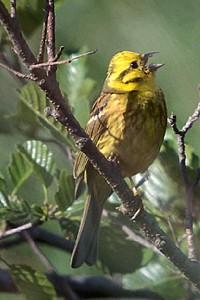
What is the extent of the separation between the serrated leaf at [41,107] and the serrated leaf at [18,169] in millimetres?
105

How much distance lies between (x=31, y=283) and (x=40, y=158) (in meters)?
0.32

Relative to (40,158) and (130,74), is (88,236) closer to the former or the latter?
(40,158)

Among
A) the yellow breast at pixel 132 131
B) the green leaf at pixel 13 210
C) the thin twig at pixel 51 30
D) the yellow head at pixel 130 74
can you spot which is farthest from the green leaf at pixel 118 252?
the thin twig at pixel 51 30

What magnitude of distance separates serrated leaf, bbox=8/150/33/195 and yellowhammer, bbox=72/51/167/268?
15cm

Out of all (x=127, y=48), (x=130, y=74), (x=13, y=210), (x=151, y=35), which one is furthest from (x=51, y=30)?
(x=127, y=48)

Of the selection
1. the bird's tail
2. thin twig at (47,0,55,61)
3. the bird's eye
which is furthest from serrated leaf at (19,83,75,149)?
thin twig at (47,0,55,61)

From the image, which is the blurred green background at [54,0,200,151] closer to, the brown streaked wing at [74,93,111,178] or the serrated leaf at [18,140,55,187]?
the brown streaked wing at [74,93,111,178]

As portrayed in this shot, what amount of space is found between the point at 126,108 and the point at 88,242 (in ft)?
1.21

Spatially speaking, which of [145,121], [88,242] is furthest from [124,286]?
[145,121]

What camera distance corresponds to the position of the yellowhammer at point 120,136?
276cm

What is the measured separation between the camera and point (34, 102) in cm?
266

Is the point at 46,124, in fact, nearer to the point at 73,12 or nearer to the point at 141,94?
the point at 141,94

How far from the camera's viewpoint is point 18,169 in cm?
273

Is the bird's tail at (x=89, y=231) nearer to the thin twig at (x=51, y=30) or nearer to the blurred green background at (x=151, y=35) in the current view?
the blurred green background at (x=151, y=35)
